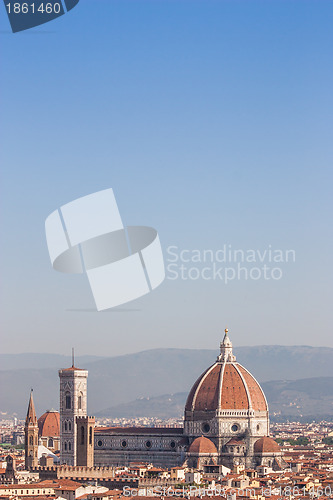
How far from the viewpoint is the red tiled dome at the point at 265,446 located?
3029 inches

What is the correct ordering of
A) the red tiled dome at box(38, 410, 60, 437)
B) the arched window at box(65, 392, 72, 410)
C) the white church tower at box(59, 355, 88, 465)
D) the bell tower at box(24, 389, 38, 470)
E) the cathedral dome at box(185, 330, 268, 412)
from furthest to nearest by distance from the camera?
the red tiled dome at box(38, 410, 60, 437) → the cathedral dome at box(185, 330, 268, 412) → the arched window at box(65, 392, 72, 410) → the white church tower at box(59, 355, 88, 465) → the bell tower at box(24, 389, 38, 470)

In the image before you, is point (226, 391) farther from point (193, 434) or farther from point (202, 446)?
point (202, 446)

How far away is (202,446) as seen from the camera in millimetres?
76438

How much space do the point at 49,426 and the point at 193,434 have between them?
15.5 meters

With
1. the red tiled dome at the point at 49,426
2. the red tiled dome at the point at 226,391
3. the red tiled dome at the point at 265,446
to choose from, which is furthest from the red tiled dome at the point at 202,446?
the red tiled dome at the point at 49,426

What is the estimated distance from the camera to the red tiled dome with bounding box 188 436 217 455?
76.2 meters

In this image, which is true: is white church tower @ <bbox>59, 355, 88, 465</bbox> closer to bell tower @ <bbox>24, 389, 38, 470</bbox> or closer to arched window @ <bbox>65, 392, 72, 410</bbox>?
arched window @ <bbox>65, 392, 72, 410</bbox>

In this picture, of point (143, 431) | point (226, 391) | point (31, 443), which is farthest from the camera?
point (143, 431)

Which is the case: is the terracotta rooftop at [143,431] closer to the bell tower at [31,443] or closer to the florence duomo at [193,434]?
the florence duomo at [193,434]

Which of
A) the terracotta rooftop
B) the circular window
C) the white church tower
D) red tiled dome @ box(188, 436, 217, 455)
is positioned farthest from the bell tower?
the circular window

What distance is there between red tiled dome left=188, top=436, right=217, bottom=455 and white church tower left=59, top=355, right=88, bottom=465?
22.3 ft

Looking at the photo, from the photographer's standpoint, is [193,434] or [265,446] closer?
[265,446]

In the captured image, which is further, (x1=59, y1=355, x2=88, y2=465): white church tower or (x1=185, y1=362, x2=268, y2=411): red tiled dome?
(x1=185, y1=362, x2=268, y2=411): red tiled dome

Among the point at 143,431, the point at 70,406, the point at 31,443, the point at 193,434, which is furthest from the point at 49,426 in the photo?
the point at 31,443
